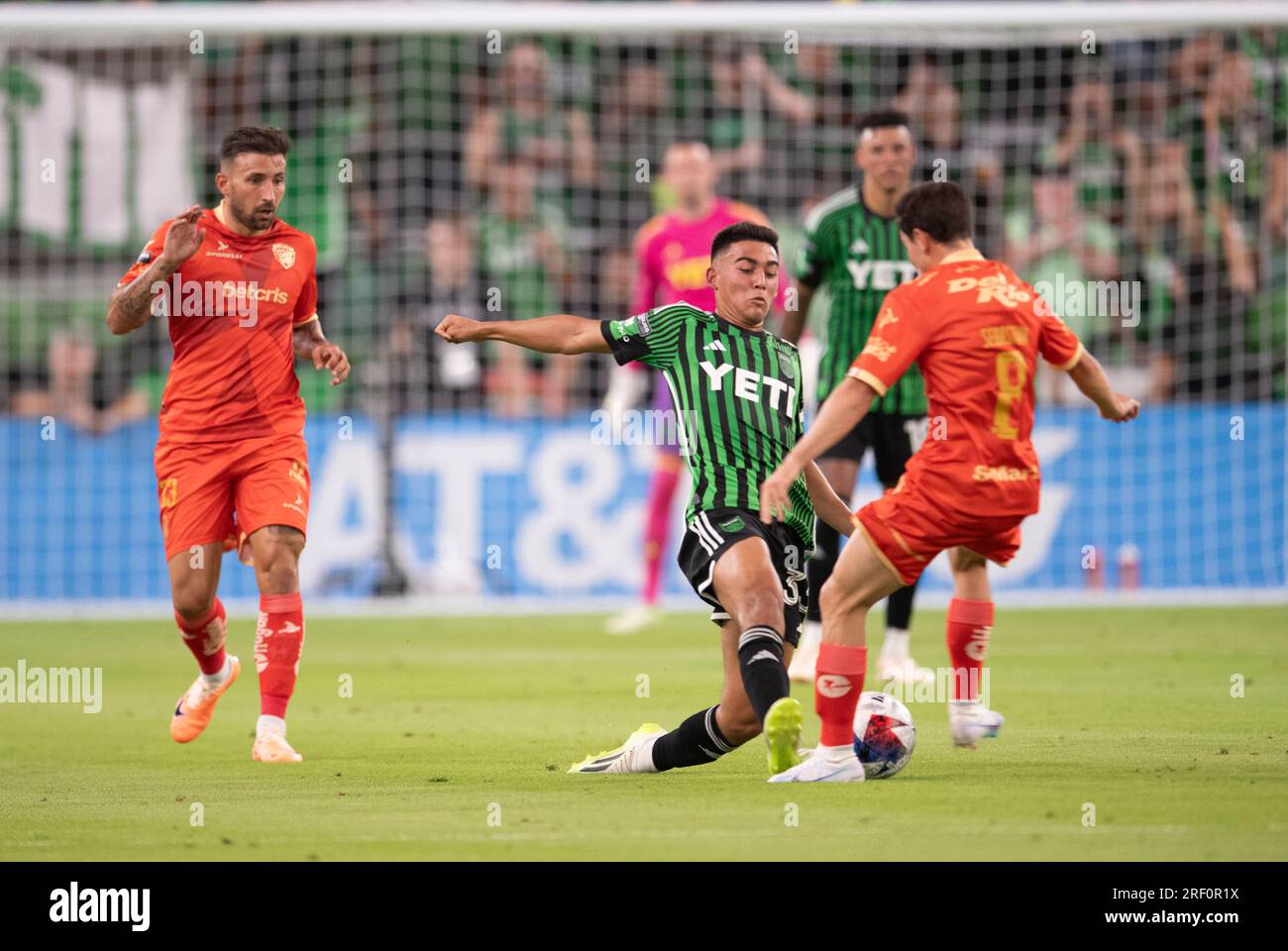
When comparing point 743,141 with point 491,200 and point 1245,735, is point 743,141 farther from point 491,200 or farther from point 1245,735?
point 1245,735

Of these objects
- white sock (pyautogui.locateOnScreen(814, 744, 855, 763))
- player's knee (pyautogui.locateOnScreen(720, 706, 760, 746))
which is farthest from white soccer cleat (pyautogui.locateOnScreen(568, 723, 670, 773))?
white sock (pyautogui.locateOnScreen(814, 744, 855, 763))

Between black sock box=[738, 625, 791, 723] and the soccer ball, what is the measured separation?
48cm

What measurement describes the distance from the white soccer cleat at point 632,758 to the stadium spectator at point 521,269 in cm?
830

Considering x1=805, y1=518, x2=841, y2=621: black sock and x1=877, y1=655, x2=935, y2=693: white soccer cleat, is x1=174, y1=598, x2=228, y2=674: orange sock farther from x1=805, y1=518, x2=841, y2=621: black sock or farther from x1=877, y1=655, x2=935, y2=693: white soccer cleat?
x1=877, y1=655, x2=935, y2=693: white soccer cleat

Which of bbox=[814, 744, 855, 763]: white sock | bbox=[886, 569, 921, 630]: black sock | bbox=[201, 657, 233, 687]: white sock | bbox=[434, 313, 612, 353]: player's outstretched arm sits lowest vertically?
bbox=[814, 744, 855, 763]: white sock

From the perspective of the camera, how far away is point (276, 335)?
738cm

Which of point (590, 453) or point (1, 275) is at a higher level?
point (1, 275)

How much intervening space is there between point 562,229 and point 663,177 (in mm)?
992

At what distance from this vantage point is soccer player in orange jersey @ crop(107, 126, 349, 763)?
278 inches

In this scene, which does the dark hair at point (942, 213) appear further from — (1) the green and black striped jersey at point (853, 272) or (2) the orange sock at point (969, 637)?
(1) the green and black striped jersey at point (853, 272)

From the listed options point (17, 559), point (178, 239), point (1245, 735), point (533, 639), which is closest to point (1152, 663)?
point (1245, 735)

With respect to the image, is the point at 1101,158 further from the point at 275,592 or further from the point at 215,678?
the point at 275,592

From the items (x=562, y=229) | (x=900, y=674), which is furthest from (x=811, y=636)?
(x=562, y=229)

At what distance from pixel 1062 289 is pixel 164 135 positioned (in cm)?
736
